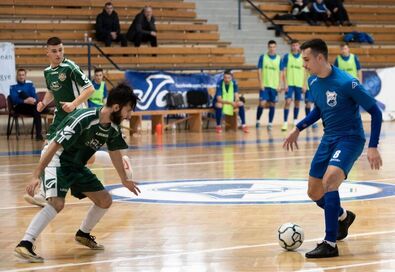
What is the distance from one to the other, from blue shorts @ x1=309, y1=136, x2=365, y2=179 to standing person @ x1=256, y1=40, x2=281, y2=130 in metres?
15.1

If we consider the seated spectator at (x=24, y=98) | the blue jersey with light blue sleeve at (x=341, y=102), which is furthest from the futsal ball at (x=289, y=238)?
the seated spectator at (x=24, y=98)

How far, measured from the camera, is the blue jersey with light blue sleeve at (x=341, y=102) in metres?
6.35

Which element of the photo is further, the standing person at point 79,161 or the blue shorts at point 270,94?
the blue shorts at point 270,94

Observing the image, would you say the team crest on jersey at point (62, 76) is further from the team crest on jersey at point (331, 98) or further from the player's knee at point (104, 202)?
the team crest on jersey at point (331, 98)

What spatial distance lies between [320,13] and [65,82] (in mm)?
18740

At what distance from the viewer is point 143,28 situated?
73.8ft

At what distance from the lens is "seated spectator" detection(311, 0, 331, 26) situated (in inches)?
1033

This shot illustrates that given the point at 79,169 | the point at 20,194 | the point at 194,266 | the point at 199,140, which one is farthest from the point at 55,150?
the point at 199,140

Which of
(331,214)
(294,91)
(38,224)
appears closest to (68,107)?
(38,224)

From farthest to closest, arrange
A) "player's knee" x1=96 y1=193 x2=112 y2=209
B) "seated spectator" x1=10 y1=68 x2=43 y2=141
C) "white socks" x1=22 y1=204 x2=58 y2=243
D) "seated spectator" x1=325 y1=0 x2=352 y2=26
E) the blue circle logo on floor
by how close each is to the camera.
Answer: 1. "seated spectator" x1=325 y1=0 x2=352 y2=26
2. "seated spectator" x1=10 y1=68 x2=43 y2=141
3. the blue circle logo on floor
4. "player's knee" x1=96 y1=193 x2=112 y2=209
5. "white socks" x1=22 y1=204 x2=58 y2=243

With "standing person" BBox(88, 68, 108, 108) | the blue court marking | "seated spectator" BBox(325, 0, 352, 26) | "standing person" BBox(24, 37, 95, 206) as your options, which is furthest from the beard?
"seated spectator" BBox(325, 0, 352, 26)

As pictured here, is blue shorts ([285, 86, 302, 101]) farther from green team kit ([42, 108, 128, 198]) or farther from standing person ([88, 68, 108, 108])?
green team kit ([42, 108, 128, 198])

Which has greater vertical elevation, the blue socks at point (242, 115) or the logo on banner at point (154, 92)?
the logo on banner at point (154, 92)

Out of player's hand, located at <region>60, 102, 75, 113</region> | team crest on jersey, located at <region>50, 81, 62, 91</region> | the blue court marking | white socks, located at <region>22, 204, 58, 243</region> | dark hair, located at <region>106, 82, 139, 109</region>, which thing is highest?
dark hair, located at <region>106, 82, 139, 109</region>
